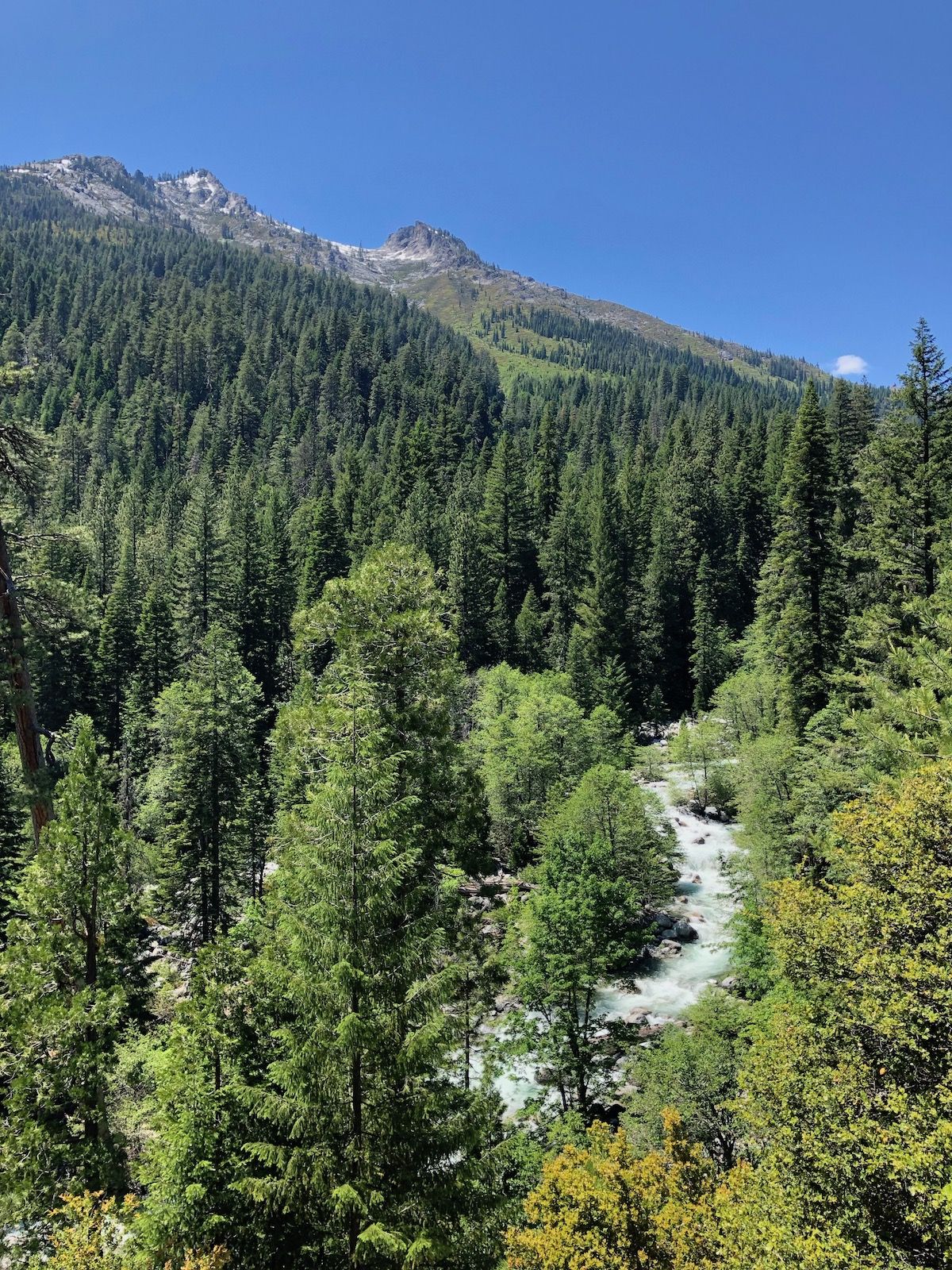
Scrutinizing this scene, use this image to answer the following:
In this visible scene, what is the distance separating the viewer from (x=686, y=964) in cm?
2975

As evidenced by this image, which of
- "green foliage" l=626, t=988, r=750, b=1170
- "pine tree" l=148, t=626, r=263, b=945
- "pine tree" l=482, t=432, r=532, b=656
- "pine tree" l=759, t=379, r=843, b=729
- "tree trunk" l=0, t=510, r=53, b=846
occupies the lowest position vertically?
"green foliage" l=626, t=988, r=750, b=1170

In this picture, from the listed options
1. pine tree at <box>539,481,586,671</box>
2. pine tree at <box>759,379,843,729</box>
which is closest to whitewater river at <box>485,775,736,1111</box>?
pine tree at <box>759,379,843,729</box>

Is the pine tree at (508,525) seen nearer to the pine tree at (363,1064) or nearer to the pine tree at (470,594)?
the pine tree at (470,594)

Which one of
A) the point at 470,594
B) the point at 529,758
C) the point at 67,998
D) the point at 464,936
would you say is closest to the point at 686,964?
the point at 529,758

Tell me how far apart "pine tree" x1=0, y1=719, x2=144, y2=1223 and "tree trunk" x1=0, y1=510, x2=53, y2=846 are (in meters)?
0.43

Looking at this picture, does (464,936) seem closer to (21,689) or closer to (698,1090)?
(698,1090)

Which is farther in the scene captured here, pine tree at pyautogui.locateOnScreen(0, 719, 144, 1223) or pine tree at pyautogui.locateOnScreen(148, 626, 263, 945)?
pine tree at pyautogui.locateOnScreen(148, 626, 263, 945)

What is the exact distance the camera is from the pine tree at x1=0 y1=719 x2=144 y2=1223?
10.4 metres

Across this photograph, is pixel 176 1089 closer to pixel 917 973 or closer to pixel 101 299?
pixel 917 973

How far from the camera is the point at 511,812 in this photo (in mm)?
38375

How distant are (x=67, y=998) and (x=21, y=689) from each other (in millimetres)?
5307

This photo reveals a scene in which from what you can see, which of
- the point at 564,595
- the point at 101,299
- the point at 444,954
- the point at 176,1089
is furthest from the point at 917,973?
the point at 101,299

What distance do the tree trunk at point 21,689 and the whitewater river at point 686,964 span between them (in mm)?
16174

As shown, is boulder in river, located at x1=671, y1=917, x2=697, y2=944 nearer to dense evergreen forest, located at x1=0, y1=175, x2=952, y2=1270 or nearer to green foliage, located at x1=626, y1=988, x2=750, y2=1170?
dense evergreen forest, located at x1=0, y1=175, x2=952, y2=1270
